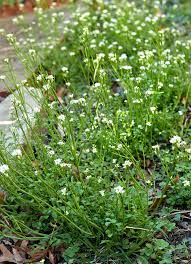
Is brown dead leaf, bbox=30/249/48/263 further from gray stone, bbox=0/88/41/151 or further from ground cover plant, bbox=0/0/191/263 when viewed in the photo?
gray stone, bbox=0/88/41/151

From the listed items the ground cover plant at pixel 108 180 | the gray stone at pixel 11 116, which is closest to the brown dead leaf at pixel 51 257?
the ground cover plant at pixel 108 180

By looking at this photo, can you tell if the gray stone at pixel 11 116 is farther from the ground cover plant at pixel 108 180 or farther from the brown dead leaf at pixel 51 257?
the brown dead leaf at pixel 51 257

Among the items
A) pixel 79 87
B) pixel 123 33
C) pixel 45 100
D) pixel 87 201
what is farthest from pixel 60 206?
pixel 123 33

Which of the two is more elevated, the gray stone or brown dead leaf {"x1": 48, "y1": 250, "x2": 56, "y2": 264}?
the gray stone

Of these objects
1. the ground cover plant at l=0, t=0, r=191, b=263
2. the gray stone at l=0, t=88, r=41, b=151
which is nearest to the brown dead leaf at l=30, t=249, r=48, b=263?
the ground cover plant at l=0, t=0, r=191, b=263

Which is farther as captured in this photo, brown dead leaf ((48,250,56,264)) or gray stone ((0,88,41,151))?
gray stone ((0,88,41,151))

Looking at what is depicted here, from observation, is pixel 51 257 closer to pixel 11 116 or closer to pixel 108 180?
pixel 108 180

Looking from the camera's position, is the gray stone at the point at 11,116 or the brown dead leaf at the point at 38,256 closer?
the brown dead leaf at the point at 38,256

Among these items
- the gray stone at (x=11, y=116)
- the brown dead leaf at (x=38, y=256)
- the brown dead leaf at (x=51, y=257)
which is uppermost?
the gray stone at (x=11, y=116)

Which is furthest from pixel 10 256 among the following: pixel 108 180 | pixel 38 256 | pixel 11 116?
pixel 11 116

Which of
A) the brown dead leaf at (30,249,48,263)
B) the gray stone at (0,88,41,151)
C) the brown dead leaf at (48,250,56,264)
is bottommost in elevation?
the brown dead leaf at (48,250,56,264)

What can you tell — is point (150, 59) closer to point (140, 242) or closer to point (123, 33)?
point (123, 33)

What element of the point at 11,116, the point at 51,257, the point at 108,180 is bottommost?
the point at 51,257
